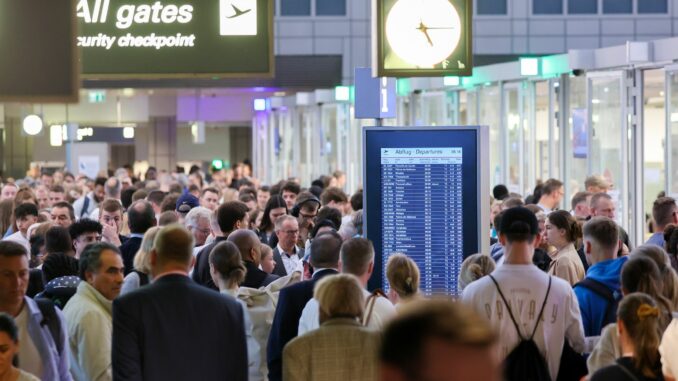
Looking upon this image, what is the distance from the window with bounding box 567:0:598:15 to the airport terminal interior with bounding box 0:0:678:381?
24749 millimetres

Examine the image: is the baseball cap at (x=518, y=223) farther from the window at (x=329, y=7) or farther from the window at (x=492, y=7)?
the window at (x=492, y=7)

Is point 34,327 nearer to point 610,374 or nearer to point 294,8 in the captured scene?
point 610,374

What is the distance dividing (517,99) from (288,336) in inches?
576

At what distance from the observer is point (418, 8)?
31.2ft

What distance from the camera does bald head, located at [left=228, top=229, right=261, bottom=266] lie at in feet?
29.3

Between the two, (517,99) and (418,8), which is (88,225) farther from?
(517,99)

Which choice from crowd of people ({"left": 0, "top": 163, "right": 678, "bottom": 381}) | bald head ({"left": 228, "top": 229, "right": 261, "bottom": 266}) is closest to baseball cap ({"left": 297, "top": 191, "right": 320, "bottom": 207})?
crowd of people ({"left": 0, "top": 163, "right": 678, "bottom": 381})

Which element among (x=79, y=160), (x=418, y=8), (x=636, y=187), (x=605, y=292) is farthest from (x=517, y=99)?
(x=79, y=160)

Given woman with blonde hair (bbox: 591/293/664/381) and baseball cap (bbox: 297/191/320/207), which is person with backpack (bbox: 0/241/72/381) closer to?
woman with blonde hair (bbox: 591/293/664/381)

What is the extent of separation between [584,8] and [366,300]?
3840cm

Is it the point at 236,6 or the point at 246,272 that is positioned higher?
the point at 236,6

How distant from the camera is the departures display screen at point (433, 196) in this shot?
986cm

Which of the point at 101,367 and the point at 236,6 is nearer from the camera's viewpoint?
the point at 101,367

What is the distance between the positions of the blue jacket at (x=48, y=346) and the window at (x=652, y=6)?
39.1m
